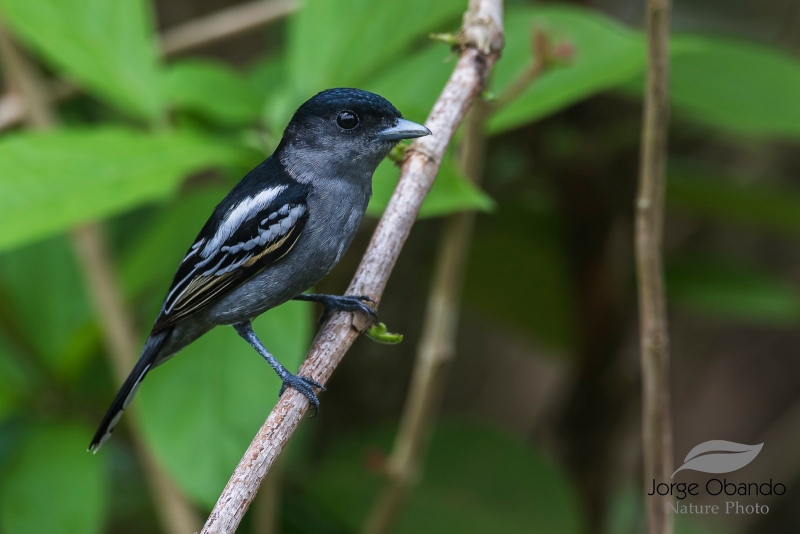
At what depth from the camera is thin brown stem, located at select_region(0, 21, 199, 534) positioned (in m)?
2.96

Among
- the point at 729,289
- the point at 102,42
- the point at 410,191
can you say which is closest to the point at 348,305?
the point at 410,191

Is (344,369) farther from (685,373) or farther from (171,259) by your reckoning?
(685,373)

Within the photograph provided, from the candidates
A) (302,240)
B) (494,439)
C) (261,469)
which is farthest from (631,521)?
(261,469)

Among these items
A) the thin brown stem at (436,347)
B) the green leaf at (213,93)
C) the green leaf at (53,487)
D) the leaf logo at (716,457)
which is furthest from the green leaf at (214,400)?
the leaf logo at (716,457)

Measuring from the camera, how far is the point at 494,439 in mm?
3680

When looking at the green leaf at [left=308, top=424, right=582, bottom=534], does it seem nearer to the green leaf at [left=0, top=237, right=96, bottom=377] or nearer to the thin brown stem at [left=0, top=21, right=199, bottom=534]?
the thin brown stem at [left=0, top=21, right=199, bottom=534]

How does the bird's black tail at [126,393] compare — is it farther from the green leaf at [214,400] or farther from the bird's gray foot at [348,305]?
the bird's gray foot at [348,305]

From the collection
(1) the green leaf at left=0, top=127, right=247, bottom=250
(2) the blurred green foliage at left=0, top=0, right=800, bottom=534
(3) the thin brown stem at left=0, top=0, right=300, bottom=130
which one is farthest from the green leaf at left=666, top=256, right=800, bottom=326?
(1) the green leaf at left=0, top=127, right=247, bottom=250

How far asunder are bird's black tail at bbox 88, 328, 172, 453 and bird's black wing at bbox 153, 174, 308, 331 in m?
0.08

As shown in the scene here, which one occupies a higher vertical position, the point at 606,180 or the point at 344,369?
the point at 606,180

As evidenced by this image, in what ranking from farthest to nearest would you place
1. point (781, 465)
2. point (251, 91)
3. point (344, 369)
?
point (781, 465) → point (344, 369) → point (251, 91)

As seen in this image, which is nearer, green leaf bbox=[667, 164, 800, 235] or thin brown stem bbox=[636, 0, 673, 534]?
thin brown stem bbox=[636, 0, 673, 534]

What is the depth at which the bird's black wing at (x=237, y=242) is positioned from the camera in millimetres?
2494

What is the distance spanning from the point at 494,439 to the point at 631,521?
1.39 metres
